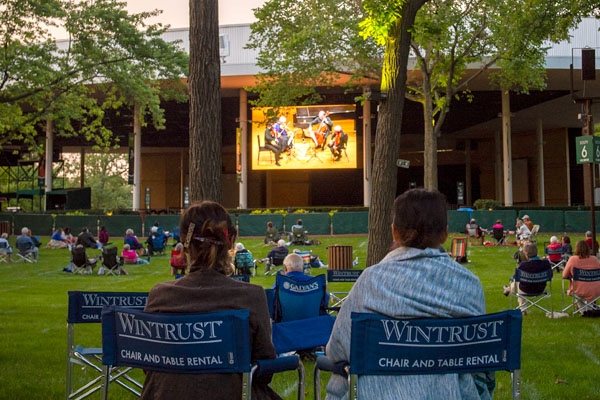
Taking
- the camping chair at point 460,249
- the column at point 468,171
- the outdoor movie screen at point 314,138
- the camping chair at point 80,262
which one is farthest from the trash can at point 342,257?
the column at point 468,171

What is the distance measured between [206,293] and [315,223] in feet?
88.9

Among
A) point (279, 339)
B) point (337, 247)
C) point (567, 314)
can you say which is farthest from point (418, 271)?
point (337, 247)

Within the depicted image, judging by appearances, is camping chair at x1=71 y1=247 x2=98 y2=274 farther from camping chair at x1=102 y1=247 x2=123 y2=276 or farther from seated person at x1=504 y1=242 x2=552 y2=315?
seated person at x1=504 y1=242 x2=552 y2=315

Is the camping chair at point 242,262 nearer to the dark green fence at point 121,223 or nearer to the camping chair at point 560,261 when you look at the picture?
the camping chair at point 560,261

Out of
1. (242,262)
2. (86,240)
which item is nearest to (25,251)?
(86,240)

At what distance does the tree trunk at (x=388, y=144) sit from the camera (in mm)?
8523

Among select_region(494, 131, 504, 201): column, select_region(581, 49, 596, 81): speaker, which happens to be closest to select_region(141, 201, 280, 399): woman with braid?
select_region(581, 49, 596, 81): speaker

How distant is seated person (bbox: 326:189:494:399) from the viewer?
99.2 inches

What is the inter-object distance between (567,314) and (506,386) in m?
4.85

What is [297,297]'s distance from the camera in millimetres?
6672

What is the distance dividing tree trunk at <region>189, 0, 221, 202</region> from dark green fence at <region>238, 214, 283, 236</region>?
23381 millimetres

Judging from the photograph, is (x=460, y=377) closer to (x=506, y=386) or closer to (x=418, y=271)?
(x=418, y=271)

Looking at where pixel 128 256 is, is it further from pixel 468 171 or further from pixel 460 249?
pixel 468 171

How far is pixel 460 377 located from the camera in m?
2.62
